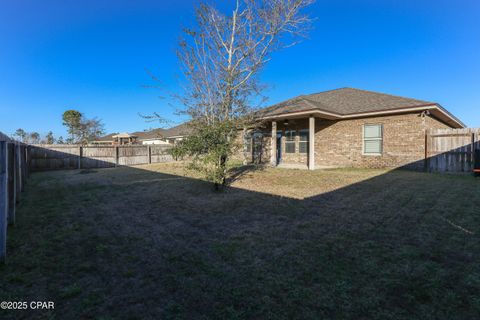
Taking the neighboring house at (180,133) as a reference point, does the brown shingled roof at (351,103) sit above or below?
above

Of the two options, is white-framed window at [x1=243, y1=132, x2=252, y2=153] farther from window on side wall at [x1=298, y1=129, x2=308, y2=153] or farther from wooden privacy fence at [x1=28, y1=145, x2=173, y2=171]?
wooden privacy fence at [x1=28, y1=145, x2=173, y2=171]

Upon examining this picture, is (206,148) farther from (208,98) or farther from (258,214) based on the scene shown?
(258,214)

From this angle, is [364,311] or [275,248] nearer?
[364,311]

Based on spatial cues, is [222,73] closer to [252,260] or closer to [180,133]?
[180,133]

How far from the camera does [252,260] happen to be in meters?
2.91

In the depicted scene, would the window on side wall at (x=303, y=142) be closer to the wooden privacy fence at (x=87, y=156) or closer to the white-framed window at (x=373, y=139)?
the white-framed window at (x=373, y=139)

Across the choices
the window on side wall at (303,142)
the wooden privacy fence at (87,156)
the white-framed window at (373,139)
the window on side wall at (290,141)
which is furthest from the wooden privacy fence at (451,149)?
the wooden privacy fence at (87,156)

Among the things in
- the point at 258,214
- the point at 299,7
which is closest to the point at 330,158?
the point at 299,7

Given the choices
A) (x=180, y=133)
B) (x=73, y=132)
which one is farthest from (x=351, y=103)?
(x=73, y=132)

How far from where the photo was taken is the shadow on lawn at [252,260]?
6.75 ft

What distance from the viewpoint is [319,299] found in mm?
2119

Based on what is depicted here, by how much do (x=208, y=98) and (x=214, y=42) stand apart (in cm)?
212

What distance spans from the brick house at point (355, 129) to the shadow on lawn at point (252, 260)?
6017 millimetres

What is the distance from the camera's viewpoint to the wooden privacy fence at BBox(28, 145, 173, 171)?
1535 cm
